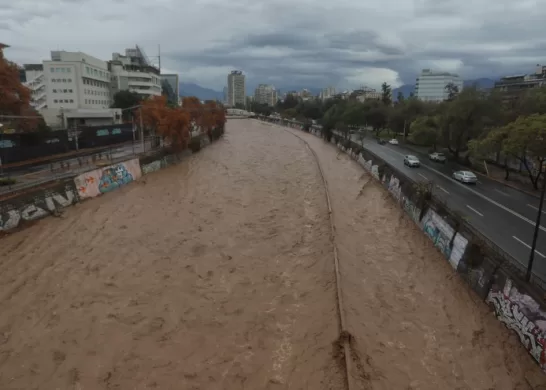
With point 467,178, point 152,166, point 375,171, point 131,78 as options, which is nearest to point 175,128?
point 152,166

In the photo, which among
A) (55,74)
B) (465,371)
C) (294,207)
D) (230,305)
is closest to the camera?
(465,371)

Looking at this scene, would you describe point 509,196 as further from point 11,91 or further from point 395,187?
point 11,91

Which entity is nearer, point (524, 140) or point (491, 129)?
point (524, 140)

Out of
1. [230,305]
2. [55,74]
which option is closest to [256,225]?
[230,305]

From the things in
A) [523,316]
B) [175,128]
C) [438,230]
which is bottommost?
[523,316]

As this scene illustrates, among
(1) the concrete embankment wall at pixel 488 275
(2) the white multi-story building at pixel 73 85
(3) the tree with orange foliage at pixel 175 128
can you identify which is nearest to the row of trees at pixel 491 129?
(1) the concrete embankment wall at pixel 488 275

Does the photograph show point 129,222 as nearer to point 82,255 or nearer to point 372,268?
point 82,255

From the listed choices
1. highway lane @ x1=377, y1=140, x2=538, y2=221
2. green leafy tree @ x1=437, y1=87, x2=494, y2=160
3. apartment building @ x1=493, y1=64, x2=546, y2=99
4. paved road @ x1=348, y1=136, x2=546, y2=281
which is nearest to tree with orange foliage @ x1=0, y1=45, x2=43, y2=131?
paved road @ x1=348, y1=136, x2=546, y2=281

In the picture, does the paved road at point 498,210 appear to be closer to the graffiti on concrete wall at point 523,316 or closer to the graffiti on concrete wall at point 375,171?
the graffiti on concrete wall at point 523,316
